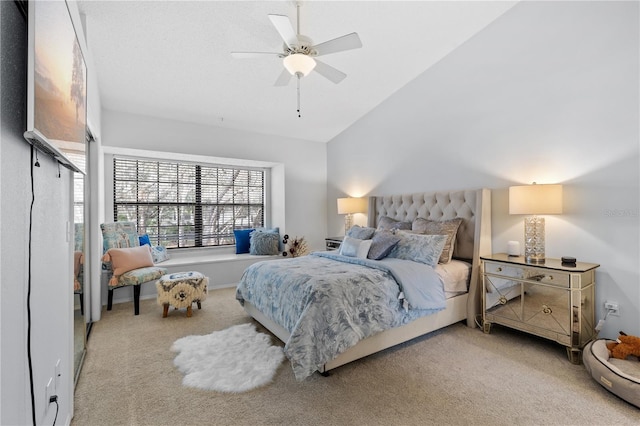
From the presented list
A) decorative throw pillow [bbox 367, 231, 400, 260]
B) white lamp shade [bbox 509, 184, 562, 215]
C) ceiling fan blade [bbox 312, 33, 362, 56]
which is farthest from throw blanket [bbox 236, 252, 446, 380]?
ceiling fan blade [bbox 312, 33, 362, 56]

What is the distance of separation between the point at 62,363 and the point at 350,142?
465cm

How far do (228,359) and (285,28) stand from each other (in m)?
2.56

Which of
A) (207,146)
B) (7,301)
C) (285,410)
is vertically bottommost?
(285,410)

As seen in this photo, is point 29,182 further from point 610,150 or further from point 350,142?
point 350,142

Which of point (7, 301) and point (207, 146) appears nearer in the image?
point (7, 301)

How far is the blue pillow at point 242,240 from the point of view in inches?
211

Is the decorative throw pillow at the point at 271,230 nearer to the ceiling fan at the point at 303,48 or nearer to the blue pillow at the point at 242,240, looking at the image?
the blue pillow at the point at 242,240

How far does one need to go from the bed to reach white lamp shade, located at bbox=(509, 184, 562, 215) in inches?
21.6

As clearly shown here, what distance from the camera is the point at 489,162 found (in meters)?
3.37

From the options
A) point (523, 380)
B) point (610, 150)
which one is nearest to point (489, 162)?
point (610, 150)

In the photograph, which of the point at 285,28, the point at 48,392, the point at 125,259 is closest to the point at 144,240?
the point at 125,259

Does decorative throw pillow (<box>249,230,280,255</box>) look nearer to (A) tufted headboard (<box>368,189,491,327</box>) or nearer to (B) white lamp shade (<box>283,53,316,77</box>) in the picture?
(A) tufted headboard (<box>368,189,491,327</box>)

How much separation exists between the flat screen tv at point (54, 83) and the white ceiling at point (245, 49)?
57.0 inches

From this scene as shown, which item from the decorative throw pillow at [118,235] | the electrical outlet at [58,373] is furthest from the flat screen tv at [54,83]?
the decorative throw pillow at [118,235]
